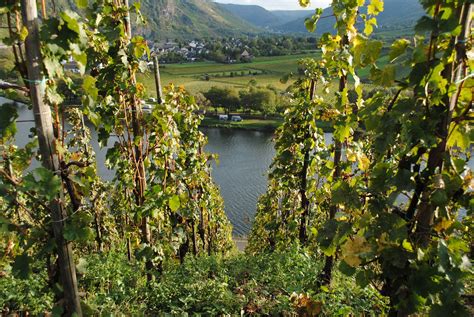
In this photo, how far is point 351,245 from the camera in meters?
2.29

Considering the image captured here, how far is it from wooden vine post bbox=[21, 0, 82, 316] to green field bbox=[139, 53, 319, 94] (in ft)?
253

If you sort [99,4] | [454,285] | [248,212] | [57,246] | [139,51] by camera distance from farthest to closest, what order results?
[248,212] → [139,51] → [99,4] → [57,246] → [454,285]

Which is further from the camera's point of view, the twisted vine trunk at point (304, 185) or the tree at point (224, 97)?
the tree at point (224, 97)

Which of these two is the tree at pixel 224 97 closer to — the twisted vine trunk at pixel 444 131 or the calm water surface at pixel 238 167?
the calm water surface at pixel 238 167

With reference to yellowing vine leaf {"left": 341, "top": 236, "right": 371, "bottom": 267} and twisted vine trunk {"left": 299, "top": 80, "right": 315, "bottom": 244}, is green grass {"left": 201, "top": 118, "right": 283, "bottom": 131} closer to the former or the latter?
twisted vine trunk {"left": 299, "top": 80, "right": 315, "bottom": 244}

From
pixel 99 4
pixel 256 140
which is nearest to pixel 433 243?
pixel 99 4

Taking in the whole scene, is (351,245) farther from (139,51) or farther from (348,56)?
(139,51)

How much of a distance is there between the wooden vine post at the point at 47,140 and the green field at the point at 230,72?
7722 centimetres

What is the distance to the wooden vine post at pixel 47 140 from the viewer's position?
204 centimetres

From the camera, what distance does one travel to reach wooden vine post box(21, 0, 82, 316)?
2.04 metres

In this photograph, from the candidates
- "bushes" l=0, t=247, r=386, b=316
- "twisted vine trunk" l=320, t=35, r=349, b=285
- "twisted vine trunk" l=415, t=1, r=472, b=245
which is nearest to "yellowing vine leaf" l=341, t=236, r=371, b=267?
"twisted vine trunk" l=415, t=1, r=472, b=245

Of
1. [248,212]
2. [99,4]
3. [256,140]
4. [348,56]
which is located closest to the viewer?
[348,56]

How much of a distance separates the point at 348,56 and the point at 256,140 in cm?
5531

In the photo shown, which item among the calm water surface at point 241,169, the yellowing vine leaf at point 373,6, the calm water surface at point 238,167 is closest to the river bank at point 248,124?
the calm water surface at point 238,167
